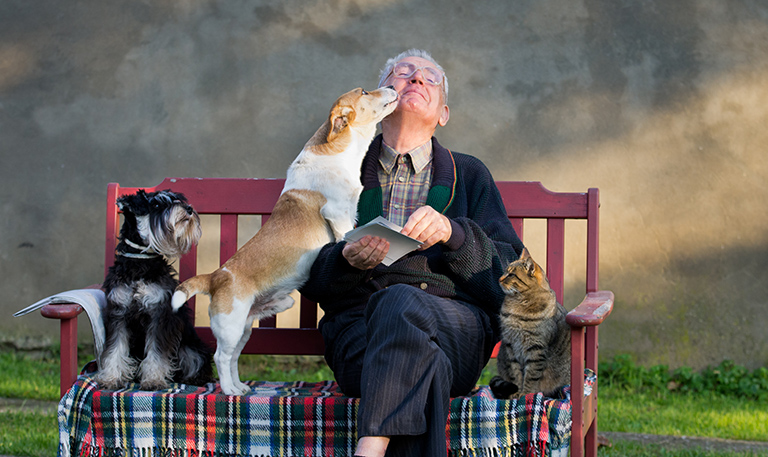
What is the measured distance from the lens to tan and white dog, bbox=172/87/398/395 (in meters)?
2.73

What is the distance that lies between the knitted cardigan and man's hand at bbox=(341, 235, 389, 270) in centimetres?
8

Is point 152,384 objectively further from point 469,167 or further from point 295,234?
point 469,167

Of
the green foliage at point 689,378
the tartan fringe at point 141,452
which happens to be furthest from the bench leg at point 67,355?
the green foliage at point 689,378

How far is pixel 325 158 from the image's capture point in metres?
2.95

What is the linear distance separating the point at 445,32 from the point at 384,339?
3412 mm

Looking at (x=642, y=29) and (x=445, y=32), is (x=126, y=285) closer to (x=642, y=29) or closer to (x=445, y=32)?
(x=445, y=32)

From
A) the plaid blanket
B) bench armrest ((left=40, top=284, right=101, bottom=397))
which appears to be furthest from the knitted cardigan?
bench armrest ((left=40, top=284, right=101, bottom=397))

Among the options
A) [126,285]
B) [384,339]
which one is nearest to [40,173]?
[126,285]

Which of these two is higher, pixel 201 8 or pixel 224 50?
pixel 201 8

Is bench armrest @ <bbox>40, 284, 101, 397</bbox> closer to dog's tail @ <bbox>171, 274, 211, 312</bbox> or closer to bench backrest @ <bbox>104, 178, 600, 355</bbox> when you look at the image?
dog's tail @ <bbox>171, 274, 211, 312</bbox>

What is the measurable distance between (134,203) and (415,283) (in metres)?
1.23

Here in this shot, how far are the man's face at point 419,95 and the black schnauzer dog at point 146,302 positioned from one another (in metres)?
1.10

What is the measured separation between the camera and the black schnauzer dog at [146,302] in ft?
9.39

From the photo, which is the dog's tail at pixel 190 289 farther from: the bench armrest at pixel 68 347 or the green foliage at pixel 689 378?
the green foliage at pixel 689 378
